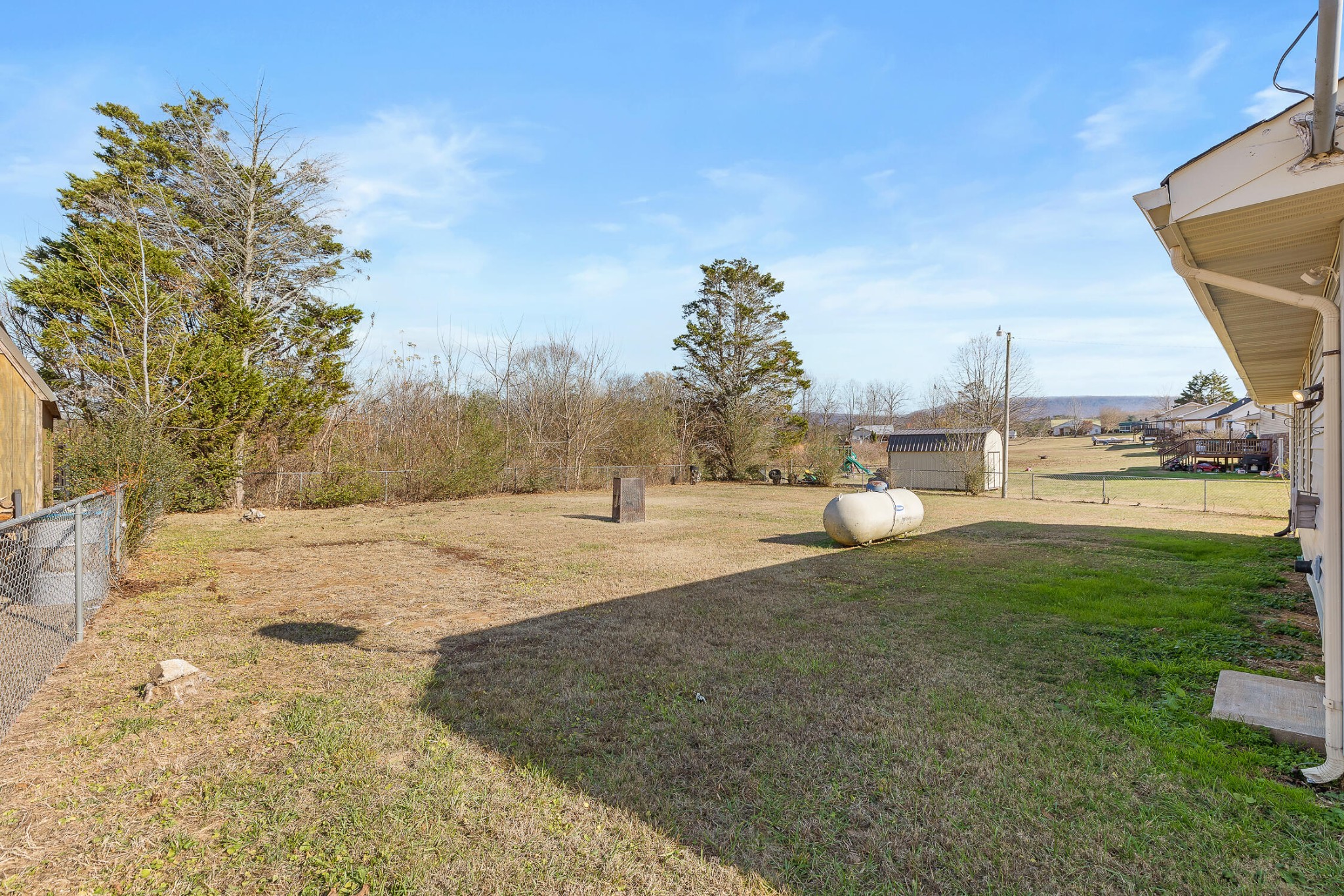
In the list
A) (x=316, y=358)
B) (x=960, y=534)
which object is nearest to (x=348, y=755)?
(x=960, y=534)

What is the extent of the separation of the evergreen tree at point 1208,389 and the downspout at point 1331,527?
8178 centimetres

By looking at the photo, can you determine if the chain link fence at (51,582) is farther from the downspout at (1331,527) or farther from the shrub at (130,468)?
the downspout at (1331,527)

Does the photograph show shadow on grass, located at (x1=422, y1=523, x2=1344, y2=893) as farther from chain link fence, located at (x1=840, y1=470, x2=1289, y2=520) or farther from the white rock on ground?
chain link fence, located at (x1=840, y1=470, x2=1289, y2=520)

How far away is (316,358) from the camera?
18.3 meters

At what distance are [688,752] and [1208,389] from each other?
294ft

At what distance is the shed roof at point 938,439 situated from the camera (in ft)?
75.6

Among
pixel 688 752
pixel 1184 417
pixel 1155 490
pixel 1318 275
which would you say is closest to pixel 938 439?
pixel 1155 490

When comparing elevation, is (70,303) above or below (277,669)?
above

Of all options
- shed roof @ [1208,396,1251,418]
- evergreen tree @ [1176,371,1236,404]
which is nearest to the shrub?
shed roof @ [1208,396,1251,418]

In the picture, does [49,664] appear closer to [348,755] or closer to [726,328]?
[348,755]

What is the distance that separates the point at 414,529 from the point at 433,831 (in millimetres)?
11349

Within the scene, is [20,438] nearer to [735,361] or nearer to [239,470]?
[239,470]

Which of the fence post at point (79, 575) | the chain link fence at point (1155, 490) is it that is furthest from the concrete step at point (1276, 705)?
the chain link fence at point (1155, 490)

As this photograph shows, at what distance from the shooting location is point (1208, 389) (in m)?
69.7
